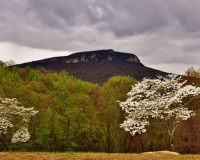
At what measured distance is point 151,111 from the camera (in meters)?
35.6

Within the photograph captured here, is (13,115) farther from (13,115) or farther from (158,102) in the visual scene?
(158,102)

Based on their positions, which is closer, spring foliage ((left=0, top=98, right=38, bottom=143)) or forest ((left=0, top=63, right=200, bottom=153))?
spring foliage ((left=0, top=98, right=38, bottom=143))

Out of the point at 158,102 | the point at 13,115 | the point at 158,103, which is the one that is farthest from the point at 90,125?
the point at 158,103

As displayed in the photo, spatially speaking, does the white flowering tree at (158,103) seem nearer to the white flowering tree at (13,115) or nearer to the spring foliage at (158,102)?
the spring foliage at (158,102)

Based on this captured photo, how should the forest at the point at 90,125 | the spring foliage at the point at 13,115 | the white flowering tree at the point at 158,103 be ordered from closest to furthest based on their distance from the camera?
the white flowering tree at the point at 158,103 < the spring foliage at the point at 13,115 < the forest at the point at 90,125

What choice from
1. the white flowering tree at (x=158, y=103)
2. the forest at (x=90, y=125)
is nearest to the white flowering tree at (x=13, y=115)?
the forest at (x=90, y=125)

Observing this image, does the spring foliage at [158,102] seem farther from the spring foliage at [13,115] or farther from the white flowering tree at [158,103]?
the spring foliage at [13,115]

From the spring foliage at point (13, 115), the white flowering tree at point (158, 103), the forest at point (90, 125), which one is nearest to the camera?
the white flowering tree at point (158, 103)

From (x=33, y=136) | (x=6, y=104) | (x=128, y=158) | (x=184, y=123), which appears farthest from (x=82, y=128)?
(x=128, y=158)

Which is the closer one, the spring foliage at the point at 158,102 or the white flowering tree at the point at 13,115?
the spring foliage at the point at 158,102

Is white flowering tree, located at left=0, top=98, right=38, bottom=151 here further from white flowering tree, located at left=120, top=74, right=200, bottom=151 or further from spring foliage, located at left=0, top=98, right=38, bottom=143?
white flowering tree, located at left=120, top=74, right=200, bottom=151

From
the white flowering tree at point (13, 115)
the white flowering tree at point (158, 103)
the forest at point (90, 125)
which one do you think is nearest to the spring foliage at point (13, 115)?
the white flowering tree at point (13, 115)

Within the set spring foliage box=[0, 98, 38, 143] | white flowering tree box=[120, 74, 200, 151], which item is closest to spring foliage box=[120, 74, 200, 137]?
white flowering tree box=[120, 74, 200, 151]

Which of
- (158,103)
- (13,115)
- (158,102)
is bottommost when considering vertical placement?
(13,115)
